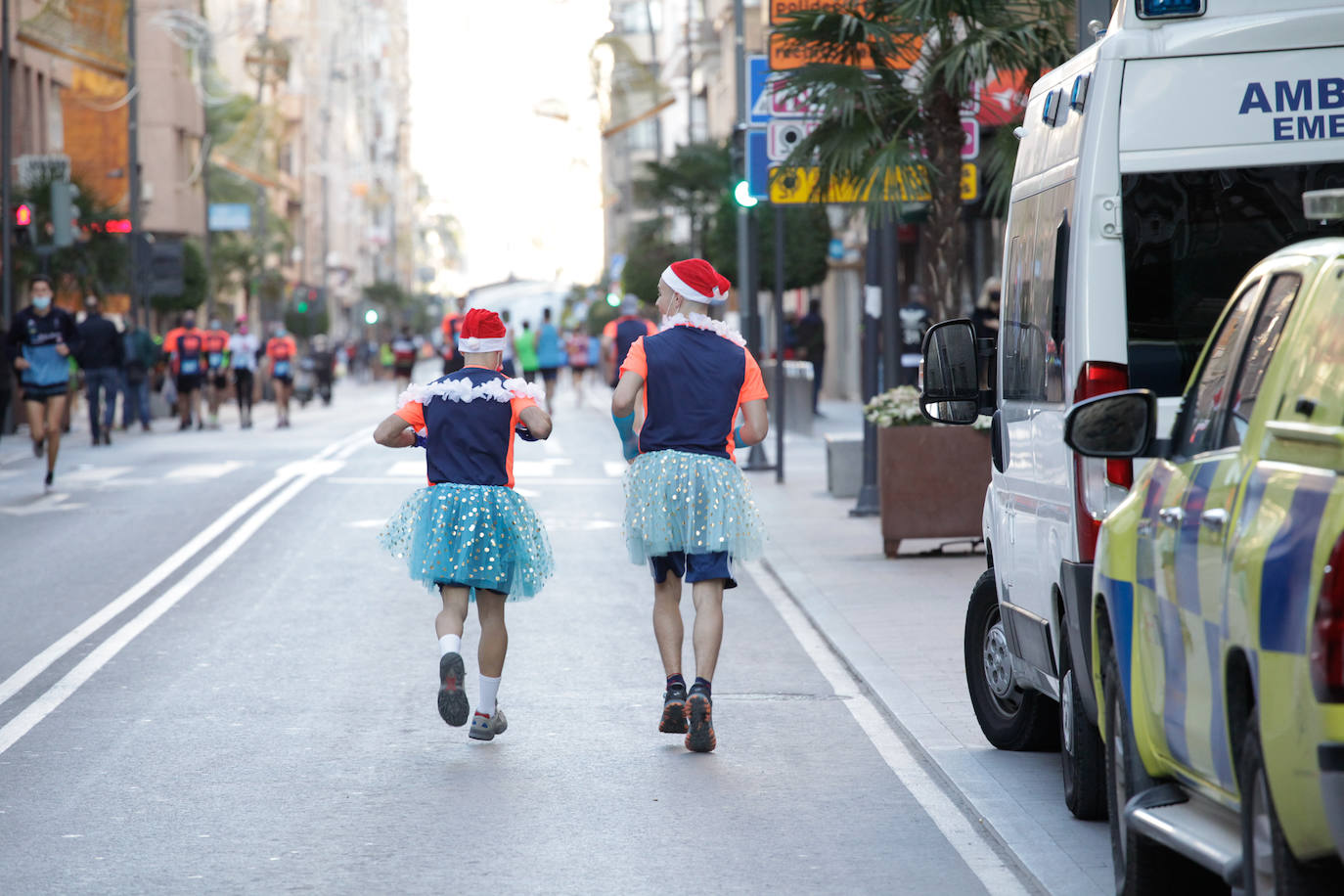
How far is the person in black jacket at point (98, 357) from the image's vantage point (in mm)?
29875

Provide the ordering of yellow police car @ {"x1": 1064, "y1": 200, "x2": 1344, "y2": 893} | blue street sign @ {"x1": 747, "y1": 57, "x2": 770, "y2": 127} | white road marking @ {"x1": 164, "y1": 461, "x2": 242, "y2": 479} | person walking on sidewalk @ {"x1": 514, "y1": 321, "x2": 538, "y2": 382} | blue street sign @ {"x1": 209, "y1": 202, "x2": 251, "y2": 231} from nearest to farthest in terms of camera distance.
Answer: yellow police car @ {"x1": 1064, "y1": 200, "x2": 1344, "y2": 893}, blue street sign @ {"x1": 747, "y1": 57, "x2": 770, "y2": 127}, white road marking @ {"x1": 164, "y1": 461, "x2": 242, "y2": 479}, person walking on sidewalk @ {"x1": 514, "y1": 321, "x2": 538, "y2": 382}, blue street sign @ {"x1": 209, "y1": 202, "x2": 251, "y2": 231}

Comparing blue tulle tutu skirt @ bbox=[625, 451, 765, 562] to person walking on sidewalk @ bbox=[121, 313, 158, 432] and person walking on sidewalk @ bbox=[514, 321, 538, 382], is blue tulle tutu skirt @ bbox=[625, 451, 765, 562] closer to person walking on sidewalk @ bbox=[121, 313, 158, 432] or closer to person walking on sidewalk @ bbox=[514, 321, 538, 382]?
person walking on sidewalk @ bbox=[121, 313, 158, 432]

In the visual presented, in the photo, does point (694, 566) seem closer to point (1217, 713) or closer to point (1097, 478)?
point (1097, 478)

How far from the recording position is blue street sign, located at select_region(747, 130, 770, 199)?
68.6 feet

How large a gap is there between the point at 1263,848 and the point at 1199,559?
72 centimetres

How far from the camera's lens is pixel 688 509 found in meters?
8.36

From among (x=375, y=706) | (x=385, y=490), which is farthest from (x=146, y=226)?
(x=375, y=706)

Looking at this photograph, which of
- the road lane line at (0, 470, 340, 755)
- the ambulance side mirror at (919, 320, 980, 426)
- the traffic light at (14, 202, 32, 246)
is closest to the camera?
the ambulance side mirror at (919, 320, 980, 426)

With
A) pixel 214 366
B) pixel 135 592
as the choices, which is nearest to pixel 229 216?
pixel 214 366

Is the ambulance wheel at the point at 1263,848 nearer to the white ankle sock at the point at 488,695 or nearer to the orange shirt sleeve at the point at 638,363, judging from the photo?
the orange shirt sleeve at the point at 638,363

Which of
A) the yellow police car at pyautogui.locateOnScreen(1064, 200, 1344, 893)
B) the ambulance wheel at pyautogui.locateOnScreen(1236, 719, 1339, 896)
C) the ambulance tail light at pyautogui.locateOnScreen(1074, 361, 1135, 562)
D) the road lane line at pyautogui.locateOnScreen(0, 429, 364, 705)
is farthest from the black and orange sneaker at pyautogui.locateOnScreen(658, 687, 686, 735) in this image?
the ambulance wheel at pyautogui.locateOnScreen(1236, 719, 1339, 896)

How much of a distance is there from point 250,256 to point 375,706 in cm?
6229

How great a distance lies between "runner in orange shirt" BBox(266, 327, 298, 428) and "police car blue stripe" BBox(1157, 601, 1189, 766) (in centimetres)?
3178

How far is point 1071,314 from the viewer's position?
646cm
